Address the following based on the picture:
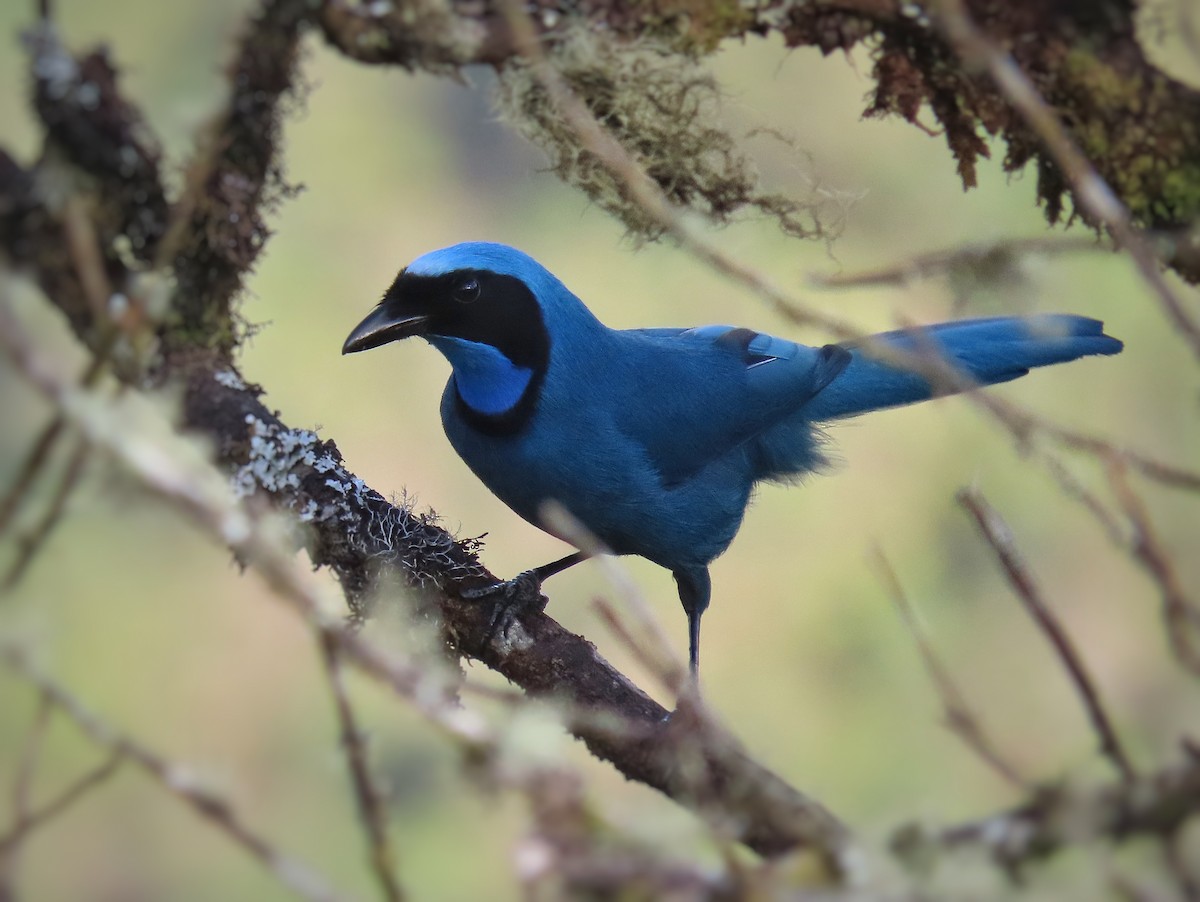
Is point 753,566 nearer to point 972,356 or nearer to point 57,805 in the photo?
point 972,356

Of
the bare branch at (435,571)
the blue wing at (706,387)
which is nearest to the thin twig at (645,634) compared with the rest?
the bare branch at (435,571)

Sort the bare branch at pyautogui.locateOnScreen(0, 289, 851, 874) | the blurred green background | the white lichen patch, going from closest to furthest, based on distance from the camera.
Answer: the bare branch at pyautogui.locateOnScreen(0, 289, 851, 874)
the white lichen patch
the blurred green background

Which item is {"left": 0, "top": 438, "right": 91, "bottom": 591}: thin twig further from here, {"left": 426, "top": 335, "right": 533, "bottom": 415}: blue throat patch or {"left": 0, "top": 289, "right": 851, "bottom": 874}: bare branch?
{"left": 426, "top": 335, "right": 533, "bottom": 415}: blue throat patch

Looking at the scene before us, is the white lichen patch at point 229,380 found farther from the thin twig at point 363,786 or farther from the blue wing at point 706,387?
the thin twig at point 363,786

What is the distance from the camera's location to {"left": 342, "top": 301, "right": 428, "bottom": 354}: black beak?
2445mm

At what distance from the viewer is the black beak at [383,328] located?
2.45 meters

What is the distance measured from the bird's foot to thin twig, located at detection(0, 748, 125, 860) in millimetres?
1214

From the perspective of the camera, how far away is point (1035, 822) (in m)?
0.91

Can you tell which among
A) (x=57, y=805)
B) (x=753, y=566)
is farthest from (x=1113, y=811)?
(x=753, y=566)

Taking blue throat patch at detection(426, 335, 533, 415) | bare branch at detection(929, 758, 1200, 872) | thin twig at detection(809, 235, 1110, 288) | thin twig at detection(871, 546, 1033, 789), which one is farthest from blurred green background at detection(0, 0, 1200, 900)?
bare branch at detection(929, 758, 1200, 872)

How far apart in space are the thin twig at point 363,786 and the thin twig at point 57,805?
0.56ft

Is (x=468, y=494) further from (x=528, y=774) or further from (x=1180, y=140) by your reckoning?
(x=528, y=774)

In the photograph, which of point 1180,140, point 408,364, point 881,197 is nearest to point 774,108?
point 881,197

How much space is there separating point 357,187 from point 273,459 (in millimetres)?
4058
